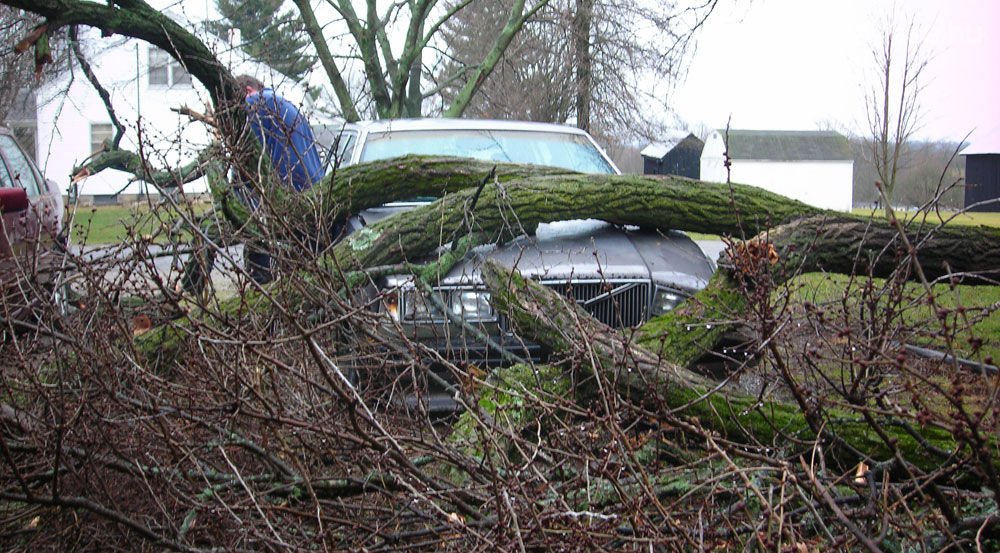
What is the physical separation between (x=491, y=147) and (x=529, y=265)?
7.45 feet

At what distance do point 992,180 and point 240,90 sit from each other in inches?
340

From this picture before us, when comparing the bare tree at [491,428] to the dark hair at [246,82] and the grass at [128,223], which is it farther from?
the dark hair at [246,82]

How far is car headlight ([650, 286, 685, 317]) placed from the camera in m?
5.53

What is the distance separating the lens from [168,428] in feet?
10.6

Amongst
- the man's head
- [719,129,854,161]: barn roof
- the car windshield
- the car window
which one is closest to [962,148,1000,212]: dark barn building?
the car windshield

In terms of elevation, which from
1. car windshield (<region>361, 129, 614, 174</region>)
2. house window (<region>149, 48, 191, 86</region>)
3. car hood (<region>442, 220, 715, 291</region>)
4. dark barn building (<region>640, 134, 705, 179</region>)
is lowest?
car hood (<region>442, 220, 715, 291</region>)

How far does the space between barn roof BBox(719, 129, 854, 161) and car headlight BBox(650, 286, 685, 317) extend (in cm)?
3465

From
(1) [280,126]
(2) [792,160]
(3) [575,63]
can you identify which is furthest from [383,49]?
(2) [792,160]

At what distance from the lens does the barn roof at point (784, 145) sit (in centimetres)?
3997

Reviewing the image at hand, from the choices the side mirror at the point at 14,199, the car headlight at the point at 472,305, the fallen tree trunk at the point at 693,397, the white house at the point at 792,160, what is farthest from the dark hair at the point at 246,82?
the white house at the point at 792,160

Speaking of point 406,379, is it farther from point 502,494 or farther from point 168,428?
point 502,494

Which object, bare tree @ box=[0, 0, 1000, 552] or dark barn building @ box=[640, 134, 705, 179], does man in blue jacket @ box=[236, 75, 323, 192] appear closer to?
bare tree @ box=[0, 0, 1000, 552]

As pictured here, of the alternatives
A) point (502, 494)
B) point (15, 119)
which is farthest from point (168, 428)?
point (15, 119)

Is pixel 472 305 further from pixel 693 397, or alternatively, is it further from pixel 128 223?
pixel 128 223
